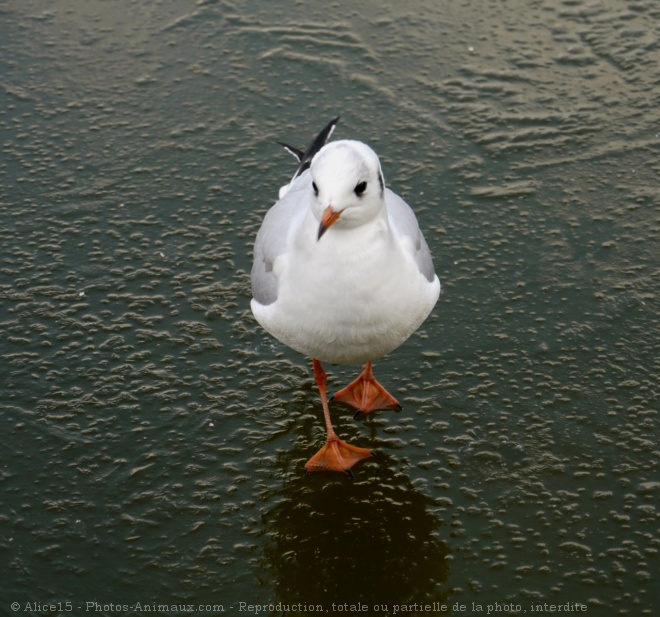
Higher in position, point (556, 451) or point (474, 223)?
point (474, 223)

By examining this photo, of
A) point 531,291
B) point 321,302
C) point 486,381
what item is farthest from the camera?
point 531,291

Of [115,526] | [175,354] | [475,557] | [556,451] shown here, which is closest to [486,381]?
[556,451]

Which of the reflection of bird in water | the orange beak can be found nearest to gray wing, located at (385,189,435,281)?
the orange beak

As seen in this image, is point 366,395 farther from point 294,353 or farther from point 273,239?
point 273,239

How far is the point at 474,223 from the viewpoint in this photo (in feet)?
16.8

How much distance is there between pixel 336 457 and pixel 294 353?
764 millimetres

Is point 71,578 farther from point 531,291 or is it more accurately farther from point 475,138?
point 475,138

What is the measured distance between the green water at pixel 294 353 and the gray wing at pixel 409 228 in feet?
1.55

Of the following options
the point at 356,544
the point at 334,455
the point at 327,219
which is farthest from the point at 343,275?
the point at 356,544

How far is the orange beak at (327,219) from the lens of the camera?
11.2 ft

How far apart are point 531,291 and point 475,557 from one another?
160cm

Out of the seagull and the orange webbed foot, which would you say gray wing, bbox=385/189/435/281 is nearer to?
the seagull

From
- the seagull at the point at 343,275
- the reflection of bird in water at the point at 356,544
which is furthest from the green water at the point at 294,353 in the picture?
the seagull at the point at 343,275

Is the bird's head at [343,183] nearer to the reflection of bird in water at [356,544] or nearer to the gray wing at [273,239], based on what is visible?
the gray wing at [273,239]
